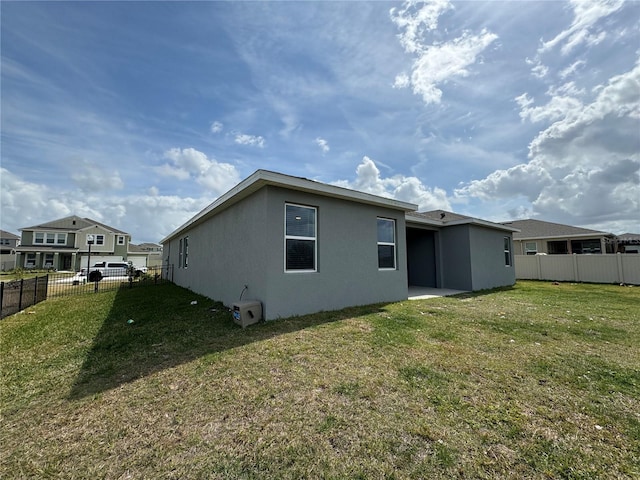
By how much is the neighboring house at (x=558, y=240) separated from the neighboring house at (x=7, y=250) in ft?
162

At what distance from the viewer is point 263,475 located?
6.00ft

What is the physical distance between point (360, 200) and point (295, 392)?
5.13 m

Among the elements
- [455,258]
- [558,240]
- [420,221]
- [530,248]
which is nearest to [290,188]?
[420,221]

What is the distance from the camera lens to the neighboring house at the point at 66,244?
30.0m

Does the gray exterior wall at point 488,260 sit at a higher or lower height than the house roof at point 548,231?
lower

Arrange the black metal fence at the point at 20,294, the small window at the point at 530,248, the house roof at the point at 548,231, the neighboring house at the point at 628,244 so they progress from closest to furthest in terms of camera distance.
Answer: the black metal fence at the point at 20,294
the house roof at the point at 548,231
the small window at the point at 530,248
the neighboring house at the point at 628,244

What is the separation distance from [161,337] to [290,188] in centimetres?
380

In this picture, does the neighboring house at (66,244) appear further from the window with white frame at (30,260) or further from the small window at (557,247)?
the small window at (557,247)

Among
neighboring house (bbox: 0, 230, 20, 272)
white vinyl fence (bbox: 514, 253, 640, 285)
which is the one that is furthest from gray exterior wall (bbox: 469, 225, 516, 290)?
neighboring house (bbox: 0, 230, 20, 272)

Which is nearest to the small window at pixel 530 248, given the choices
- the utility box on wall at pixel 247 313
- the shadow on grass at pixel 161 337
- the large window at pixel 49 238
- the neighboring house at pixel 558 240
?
the neighboring house at pixel 558 240

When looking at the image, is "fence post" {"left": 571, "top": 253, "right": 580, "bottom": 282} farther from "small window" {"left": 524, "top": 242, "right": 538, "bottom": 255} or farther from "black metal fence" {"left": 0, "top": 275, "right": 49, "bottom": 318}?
"black metal fence" {"left": 0, "top": 275, "right": 49, "bottom": 318}

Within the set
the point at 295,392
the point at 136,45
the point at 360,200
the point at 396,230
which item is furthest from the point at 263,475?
the point at 136,45

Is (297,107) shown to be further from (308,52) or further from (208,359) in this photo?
(208,359)

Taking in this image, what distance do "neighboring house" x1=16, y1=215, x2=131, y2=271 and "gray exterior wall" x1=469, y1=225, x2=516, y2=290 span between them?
36.0 m
